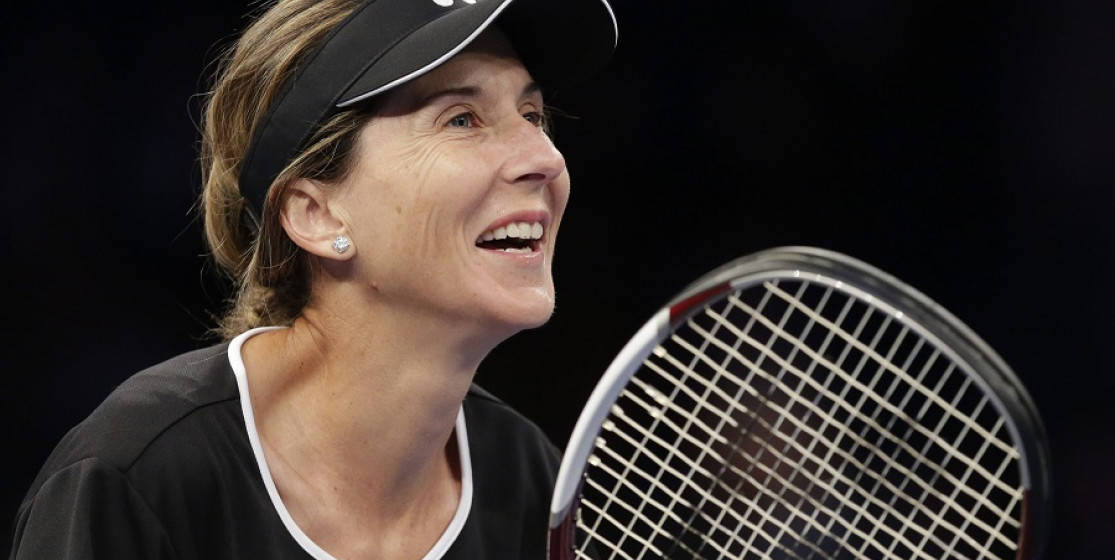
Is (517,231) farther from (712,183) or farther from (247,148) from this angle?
(712,183)

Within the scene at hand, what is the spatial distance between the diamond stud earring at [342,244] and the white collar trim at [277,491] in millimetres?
191

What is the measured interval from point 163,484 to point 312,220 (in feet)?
1.14

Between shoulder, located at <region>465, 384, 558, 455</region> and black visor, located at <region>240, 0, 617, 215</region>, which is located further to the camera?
shoulder, located at <region>465, 384, 558, 455</region>

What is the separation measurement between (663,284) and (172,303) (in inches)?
42.2

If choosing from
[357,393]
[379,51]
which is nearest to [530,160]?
[379,51]

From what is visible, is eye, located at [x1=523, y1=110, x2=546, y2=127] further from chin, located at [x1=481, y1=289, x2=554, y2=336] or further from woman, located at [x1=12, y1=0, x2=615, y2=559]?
chin, located at [x1=481, y1=289, x2=554, y2=336]

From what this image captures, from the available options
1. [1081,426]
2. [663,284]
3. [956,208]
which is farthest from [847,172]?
[1081,426]

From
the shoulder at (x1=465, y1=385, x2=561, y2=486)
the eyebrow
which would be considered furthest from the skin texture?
the shoulder at (x1=465, y1=385, x2=561, y2=486)

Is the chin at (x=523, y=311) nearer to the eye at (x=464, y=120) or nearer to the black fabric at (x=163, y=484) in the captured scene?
the eye at (x=464, y=120)

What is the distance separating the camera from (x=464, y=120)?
1.52m

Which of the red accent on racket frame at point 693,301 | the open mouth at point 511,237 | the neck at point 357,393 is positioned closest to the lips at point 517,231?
the open mouth at point 511,237

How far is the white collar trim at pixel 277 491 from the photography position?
1.50 meters

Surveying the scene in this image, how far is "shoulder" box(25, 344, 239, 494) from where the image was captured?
1.42 m

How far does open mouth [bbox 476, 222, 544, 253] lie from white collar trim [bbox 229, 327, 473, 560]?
0.81ft
